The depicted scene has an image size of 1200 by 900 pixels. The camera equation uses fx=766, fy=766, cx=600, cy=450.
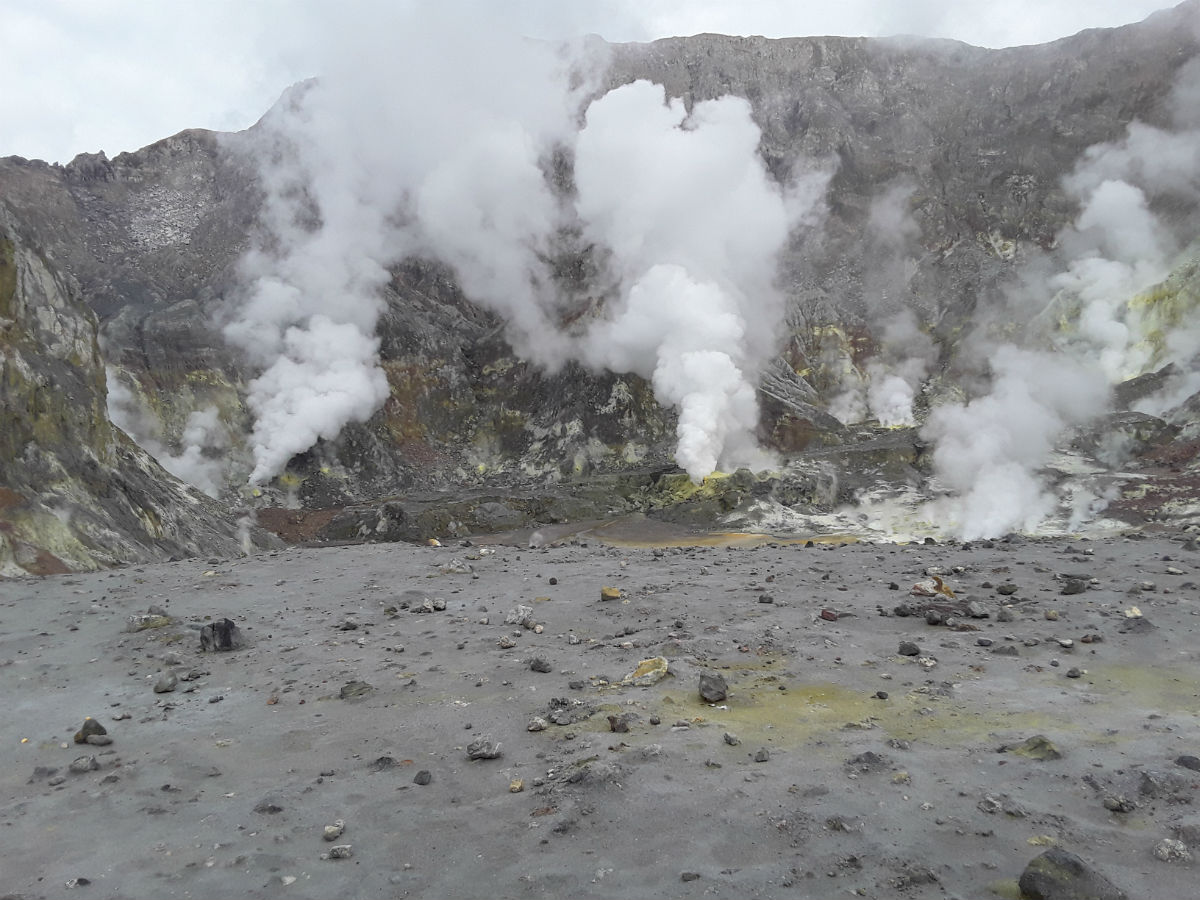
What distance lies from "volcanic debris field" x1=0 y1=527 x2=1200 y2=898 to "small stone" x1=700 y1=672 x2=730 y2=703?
0.06 feet

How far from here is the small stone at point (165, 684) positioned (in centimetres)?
694

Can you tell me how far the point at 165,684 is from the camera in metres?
6.96

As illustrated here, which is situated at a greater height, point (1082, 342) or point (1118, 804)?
point (1082, 342)

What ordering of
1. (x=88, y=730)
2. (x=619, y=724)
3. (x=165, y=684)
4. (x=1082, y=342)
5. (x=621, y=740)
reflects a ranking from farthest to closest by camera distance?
(x=1082, y=342)
(x=165, y=684)
(x=88, y=730)
(x=619, y=724)
(x=621, y=740)

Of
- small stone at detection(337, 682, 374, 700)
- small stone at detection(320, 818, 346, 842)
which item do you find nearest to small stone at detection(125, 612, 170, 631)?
small stone at detection(337, 682, 374, 700)

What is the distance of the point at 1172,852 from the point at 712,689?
9.98 ft

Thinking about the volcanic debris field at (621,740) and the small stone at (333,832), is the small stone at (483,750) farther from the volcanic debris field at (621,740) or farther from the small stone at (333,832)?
the small stone at (333,832)

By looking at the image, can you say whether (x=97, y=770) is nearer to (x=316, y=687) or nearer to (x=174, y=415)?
(x=316, y=687)

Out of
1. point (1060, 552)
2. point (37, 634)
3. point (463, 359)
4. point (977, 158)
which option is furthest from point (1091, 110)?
point (37, 634)

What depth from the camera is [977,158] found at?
179ft

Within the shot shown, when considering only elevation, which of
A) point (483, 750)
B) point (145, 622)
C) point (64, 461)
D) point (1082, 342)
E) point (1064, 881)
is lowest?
point (145, 622)

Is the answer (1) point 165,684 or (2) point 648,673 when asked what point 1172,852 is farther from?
(1) point 165,684

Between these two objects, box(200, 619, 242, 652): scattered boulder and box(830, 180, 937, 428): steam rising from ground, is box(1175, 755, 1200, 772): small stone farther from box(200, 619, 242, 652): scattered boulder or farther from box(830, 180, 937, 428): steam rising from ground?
box(830, 180, 937, 428): steam rising from ground

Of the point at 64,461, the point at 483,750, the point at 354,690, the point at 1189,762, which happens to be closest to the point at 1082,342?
the point at 1189,762
